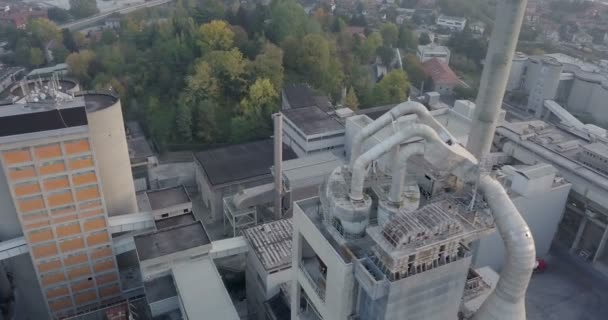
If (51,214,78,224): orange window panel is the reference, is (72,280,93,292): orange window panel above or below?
below

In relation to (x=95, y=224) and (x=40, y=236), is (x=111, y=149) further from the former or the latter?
(x=40, y=236)

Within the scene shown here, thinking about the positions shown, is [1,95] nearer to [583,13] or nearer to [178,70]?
[178,70]

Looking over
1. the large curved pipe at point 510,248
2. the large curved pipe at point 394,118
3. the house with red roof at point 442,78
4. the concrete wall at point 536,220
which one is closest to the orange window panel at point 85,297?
the large curved pipe at point 394,118

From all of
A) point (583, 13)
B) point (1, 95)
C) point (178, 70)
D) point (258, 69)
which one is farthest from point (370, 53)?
point (583, 13)

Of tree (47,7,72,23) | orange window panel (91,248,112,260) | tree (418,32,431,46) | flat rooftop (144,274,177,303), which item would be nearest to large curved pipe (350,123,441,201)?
flat rooftop (144,274,177,303)

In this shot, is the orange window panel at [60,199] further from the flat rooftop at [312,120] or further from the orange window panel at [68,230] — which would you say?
the flat rooftop at [312,120]

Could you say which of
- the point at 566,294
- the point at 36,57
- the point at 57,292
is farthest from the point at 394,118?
the point at 36,57

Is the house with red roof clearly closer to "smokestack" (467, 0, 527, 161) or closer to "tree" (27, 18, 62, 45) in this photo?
"smokestack" (467, 0, 527, 161)
